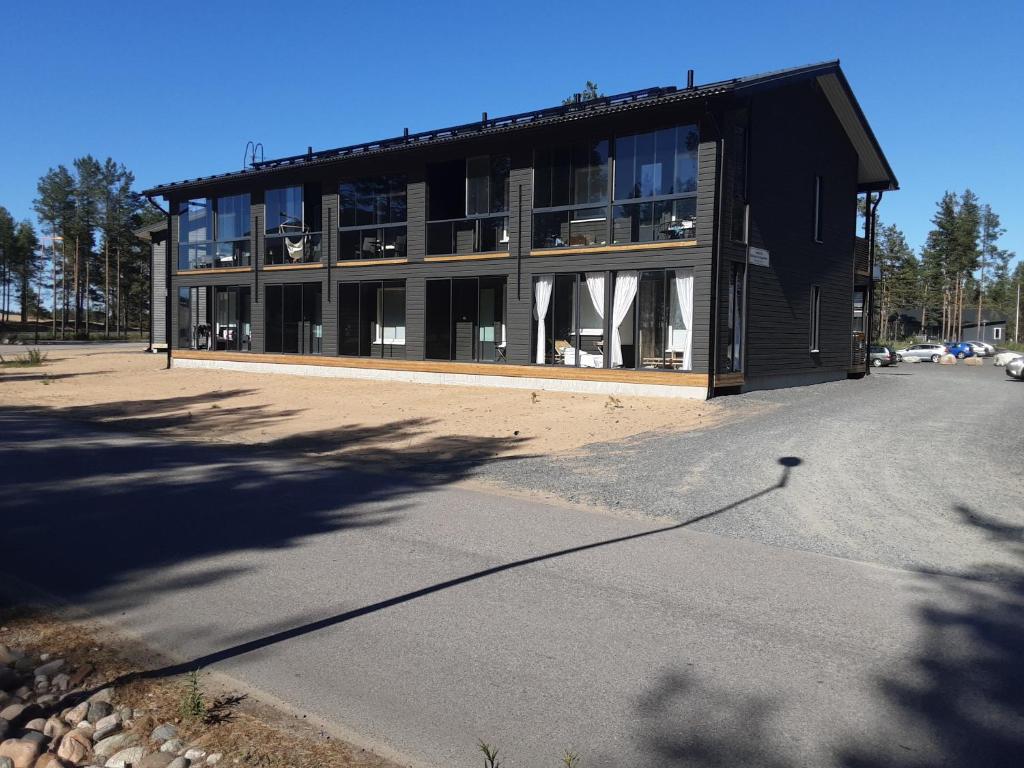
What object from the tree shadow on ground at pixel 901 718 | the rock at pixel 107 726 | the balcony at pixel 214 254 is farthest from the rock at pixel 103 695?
the balcony at pixel 214 254

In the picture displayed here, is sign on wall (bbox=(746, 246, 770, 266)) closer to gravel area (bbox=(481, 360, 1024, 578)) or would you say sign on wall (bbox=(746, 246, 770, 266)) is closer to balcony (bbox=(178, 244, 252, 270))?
gravel area (bbox=(481, 360, 1024, 578))

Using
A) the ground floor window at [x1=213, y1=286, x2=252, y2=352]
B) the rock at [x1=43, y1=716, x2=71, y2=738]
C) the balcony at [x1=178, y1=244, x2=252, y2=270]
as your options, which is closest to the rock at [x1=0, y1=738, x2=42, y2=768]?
the rock at [x1=43, y1=716, x2=71, y2=738]

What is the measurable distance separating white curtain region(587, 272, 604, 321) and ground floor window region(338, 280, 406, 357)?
7824 millimetres

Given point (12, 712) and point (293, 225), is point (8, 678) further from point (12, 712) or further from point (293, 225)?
point (293, 225)

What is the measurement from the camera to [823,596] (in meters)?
5.58

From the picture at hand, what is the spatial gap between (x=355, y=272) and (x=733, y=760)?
23.6 meters

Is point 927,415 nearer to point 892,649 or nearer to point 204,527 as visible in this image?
point 892,649

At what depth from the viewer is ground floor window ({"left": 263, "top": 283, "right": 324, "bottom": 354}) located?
27.7 meters

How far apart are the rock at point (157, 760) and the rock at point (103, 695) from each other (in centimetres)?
64

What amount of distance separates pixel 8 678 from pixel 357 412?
45.5 ft

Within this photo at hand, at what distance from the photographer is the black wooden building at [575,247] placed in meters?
18.9

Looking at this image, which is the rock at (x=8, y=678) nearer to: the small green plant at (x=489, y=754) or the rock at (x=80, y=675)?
the rock at (x=80, y=675)

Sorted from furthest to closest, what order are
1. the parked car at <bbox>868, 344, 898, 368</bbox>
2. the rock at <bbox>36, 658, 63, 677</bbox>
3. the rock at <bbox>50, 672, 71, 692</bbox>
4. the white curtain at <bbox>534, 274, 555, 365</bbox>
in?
the parked car at <bbox>868, 344, 898, 368</bbox>, the white curtain at <bbox>534, 274, 555, 365</bbox>, the rock at <bbox>36, 658, 63, 677</bbox>, the rock at <bbox>50, 672, 71, 692</bbox>

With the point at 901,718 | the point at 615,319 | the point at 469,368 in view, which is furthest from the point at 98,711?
the point at 469,368
